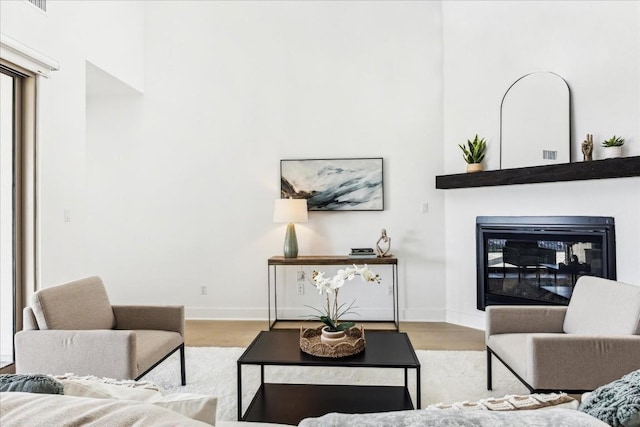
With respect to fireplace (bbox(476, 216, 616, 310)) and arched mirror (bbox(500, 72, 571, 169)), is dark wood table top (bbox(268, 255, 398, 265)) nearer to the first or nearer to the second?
fireplace (bbox(476, 216, 616, 310))

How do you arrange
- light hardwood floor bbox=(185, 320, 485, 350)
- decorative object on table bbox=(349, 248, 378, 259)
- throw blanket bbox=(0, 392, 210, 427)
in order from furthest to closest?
decorative object on table bbox=(349, 248, 378, 259) < light hardwood floor bbox=(185, 320, 485, 350) < throw blanket bbox=(0, 392, 210, 427)

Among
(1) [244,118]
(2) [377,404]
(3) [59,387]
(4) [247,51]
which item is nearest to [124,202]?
(1) [244,118]

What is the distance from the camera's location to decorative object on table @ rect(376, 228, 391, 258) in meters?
4.46

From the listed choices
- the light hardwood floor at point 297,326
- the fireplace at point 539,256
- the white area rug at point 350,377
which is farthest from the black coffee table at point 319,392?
the fireplace at point 539,256

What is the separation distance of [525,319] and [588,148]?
1529 mm

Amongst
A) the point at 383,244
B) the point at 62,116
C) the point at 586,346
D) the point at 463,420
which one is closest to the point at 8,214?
the point at 62,116

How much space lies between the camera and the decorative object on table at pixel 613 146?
3.18 metres

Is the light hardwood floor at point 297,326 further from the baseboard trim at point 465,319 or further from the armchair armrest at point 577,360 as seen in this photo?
the armchair armrest at point 577,360

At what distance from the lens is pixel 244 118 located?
15.5 ft

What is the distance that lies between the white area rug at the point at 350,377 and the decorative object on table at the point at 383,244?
124 cm

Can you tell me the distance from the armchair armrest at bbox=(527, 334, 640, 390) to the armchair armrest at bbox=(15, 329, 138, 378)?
201 cm

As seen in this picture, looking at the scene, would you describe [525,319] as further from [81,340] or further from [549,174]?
[81,340]

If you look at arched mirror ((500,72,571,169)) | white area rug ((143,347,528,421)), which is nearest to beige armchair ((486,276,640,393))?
white area rug ((143,347,528,421))

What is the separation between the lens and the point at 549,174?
3480 millimetres
